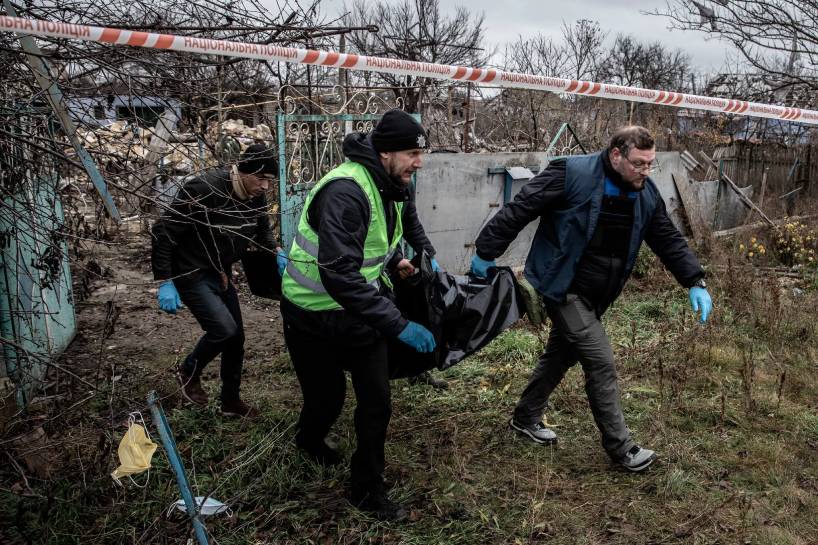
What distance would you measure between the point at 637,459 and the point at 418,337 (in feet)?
4.79

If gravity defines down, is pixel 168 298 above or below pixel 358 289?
below

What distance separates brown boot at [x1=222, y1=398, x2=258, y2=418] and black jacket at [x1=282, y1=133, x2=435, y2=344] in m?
1.35

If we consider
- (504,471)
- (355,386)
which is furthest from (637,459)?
(355,386)

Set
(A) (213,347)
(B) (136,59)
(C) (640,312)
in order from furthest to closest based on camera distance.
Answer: (C) (640,312) → (A) (213,347) → (B) (136,59)

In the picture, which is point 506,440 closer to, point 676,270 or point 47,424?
point 676,270

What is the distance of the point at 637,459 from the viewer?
11.3ft

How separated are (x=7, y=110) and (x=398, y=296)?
191cm

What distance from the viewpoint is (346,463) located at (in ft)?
11.3

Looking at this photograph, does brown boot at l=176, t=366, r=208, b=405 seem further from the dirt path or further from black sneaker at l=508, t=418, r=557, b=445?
black sneaker at l=508, t=418, r=557, b=445

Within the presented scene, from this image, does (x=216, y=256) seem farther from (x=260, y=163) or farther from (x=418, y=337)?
(x=418, y=337)

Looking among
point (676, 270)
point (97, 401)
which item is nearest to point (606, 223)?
point (676, 270)

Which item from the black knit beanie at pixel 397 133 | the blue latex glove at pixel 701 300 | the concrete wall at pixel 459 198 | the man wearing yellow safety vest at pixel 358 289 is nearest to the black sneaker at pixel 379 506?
the man wearing yellow safety vest at pixel 358 289

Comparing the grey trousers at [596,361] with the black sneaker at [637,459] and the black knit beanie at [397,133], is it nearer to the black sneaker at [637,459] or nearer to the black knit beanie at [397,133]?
the black sneaker at [637,459]

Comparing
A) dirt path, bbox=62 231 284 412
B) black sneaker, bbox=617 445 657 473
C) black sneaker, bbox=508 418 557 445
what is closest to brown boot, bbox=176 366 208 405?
dirt path, bbox=62 231 284 412
